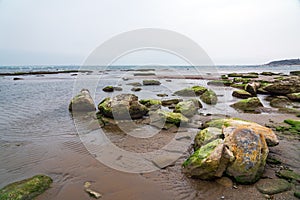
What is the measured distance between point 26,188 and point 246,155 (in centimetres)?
501

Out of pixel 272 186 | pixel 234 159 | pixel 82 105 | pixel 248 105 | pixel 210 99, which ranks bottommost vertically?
pixel 272 186

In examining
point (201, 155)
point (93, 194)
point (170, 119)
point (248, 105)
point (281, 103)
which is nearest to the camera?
point (93, 194)

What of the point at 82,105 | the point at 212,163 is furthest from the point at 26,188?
the point at 82,105

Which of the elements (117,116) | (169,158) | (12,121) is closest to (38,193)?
(169,158)

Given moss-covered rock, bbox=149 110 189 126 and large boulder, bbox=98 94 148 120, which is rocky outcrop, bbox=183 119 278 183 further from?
large boulder, bbox=98 94 148 120

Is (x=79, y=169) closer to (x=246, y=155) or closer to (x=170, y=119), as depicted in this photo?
(x=246, y=155)

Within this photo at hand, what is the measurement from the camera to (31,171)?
205 inches

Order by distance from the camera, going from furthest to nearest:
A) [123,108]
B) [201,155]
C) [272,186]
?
[123,108]
[201,155]
[272,186]

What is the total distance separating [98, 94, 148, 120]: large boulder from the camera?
995 centimetres

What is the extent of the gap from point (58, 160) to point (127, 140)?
2.49 metres

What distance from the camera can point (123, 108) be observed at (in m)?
9.92

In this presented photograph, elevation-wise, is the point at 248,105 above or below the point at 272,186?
above

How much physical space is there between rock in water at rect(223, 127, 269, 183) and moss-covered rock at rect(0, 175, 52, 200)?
428 centimetres

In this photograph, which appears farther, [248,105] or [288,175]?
[248,105]
